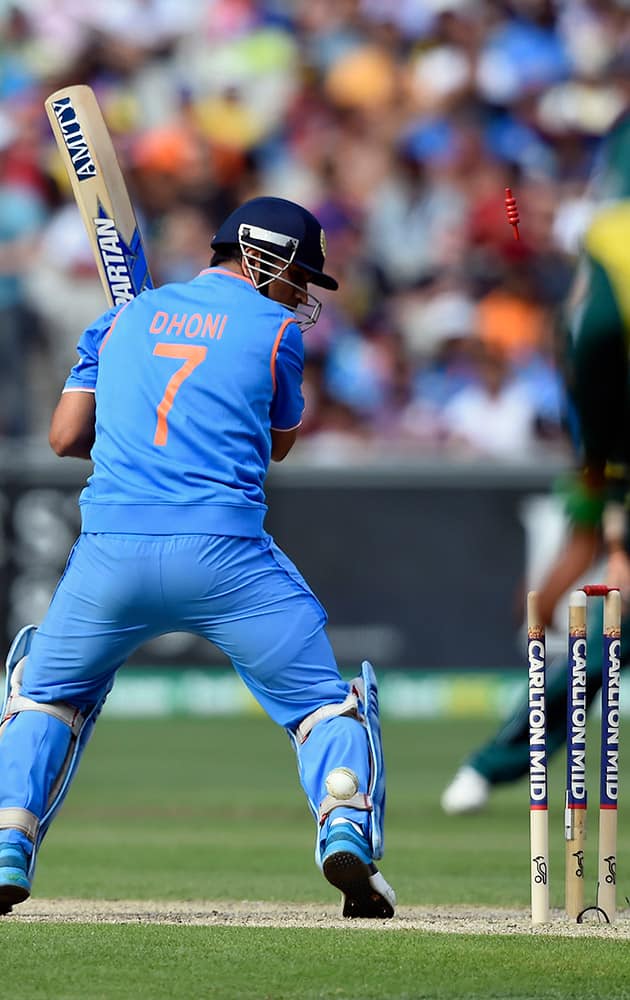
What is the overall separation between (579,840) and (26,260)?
32.5ft

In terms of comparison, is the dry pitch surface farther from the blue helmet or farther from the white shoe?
the white shoe

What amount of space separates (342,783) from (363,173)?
36.8 ft

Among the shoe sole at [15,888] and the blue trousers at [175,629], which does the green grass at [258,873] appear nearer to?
the shoe sole at [15,888]

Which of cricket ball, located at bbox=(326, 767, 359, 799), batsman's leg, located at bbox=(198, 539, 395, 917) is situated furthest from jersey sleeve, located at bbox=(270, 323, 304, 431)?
cricket ball, located at bbox=(326, 767, 359, 799)

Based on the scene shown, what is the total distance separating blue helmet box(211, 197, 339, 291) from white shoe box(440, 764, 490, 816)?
3853 millimetres

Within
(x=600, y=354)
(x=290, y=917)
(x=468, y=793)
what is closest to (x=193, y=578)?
(x=290, y=917)

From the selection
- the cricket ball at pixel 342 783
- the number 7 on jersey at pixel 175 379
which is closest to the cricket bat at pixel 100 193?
the number 7 on jersey at pixel 175 379

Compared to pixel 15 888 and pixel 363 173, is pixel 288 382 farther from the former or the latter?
pixel 363 173

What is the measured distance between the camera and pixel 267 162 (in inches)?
637

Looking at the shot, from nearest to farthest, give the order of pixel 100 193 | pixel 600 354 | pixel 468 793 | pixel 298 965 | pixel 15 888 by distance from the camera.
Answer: pixel 600 354, pixel 298 965, pixel 15 888, pixel 100 193, pixel 468 793

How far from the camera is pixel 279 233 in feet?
17.5

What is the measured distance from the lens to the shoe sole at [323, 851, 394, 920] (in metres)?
4.97

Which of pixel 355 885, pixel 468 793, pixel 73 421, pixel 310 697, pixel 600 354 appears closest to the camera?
pixel 600 354

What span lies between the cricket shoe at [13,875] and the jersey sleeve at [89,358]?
126cm
